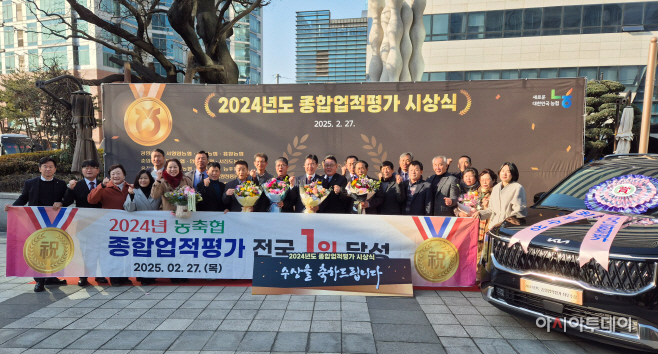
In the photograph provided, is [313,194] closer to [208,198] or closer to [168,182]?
[208,198]

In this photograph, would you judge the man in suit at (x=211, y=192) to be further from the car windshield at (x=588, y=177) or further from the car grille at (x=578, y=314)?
the car windshield at (x=588, y=177)

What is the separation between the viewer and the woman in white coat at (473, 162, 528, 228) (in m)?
4.50

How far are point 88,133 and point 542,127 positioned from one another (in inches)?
382

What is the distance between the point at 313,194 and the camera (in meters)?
4.91

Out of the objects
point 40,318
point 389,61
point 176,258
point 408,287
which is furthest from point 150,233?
point 389,61

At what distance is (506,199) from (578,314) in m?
1.84

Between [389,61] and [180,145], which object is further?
[389,61]

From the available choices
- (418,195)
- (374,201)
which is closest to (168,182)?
(374,201)

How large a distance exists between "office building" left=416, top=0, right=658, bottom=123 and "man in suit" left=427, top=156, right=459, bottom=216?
71.0 ft

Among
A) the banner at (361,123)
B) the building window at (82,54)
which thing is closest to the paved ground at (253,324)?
the banner at (361,123)

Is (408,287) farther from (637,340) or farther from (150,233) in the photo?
(150,233)

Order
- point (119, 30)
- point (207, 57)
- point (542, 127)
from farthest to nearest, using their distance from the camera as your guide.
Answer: point (207, 57) → point (119, 30) → point (542, 127)

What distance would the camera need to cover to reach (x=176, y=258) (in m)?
4.79

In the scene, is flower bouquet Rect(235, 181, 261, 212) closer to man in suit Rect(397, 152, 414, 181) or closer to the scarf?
the scarf
